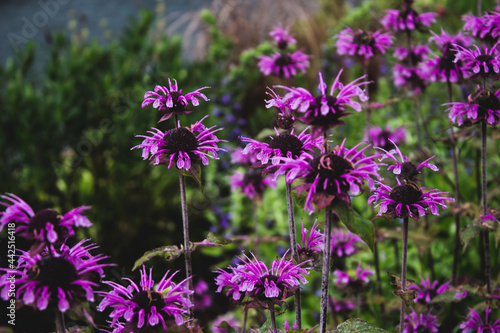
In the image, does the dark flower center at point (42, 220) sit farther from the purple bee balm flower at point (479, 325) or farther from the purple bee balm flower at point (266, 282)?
the purple bee balm flower at point (479, 325)

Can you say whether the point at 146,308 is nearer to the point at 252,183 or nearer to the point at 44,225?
the point at 44,225

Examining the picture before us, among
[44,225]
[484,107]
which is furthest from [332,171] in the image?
[484,107]

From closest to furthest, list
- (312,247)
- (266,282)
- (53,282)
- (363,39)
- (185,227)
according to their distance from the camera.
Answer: (53,282)
(266,282)
(185,227)
(312,247)
(363,39)

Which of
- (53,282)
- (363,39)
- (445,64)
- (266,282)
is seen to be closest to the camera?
(53,282)

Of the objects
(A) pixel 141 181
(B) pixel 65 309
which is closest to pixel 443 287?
(B) pixel 65 309

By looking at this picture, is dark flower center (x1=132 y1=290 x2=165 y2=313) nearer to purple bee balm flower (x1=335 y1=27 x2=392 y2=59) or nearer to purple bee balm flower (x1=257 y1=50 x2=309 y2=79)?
purple bee balm flower (x1=257 y1=50 x2=309 y2=79)

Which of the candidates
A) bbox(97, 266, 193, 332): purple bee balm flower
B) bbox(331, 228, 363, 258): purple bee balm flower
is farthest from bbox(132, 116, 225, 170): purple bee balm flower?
bbox(331, 228, 363, 258): purple bee balm flower
